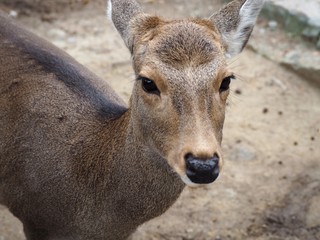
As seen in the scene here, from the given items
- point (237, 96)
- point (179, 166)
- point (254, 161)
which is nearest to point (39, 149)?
point (179, 166)

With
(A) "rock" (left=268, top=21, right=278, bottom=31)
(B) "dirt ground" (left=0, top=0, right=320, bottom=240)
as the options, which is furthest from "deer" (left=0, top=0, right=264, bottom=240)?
(A) "rock" (left=268, top=21, right=278, bottom=31)

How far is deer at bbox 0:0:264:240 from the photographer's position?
13.3 ft

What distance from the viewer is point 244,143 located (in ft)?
24.2

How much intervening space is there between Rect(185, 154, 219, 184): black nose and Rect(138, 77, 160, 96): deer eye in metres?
0.52

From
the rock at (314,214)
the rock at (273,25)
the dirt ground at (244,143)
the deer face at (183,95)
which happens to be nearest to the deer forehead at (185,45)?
the deer face at (183,95)

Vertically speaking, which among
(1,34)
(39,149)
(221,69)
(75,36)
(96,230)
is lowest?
(75,36)

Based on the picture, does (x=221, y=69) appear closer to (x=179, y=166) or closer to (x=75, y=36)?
(x=179, y=166)

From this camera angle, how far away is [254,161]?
715 cm

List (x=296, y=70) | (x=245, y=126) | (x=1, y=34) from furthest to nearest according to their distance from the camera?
1. (x=296, y=70)
2. (x=245, y=126)
3. (x=1, y=34)

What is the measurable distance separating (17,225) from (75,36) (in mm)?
3477

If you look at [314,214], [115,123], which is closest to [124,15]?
[115,123]

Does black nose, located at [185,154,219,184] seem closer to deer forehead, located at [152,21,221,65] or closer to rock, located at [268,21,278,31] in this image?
deer forehead, located at [152,21,221,65]

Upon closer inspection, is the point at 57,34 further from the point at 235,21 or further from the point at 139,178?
the point at 139,178

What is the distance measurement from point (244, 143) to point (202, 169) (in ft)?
12.1
